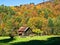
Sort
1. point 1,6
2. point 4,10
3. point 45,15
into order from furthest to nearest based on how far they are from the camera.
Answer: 1. point 1,6
2. point 4,10
3. point 45,15

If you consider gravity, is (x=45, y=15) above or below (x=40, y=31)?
Result: above

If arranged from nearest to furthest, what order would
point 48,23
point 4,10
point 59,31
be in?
1. point 59,31
2. point 48,23
3. point 4,10

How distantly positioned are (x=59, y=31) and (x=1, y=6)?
54.5 m

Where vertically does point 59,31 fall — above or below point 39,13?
below

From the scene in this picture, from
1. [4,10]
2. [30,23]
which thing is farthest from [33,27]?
[4,10]

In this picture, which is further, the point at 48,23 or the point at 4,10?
the point at 4,10

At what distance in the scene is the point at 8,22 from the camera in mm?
79875

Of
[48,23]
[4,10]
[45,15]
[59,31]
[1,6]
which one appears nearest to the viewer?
[59,31]

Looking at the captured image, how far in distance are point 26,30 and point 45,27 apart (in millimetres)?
8025

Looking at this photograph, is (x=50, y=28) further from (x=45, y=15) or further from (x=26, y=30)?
(x=45, y=15)

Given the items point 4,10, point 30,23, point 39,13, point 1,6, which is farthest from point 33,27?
point 1,6

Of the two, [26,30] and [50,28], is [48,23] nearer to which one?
[50,28]

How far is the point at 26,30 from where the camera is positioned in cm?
7444

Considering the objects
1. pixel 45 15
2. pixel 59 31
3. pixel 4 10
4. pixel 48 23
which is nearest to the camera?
pixel 59 31
